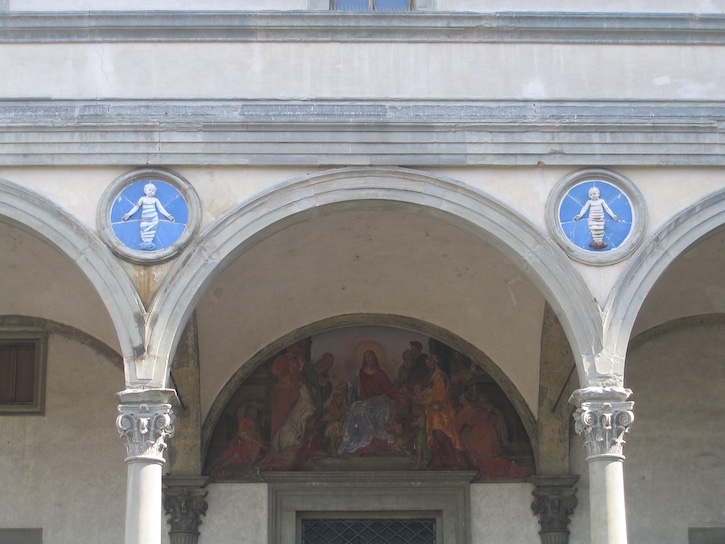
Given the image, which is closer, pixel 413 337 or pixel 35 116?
pixel 35 116

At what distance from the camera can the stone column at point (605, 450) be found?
11.8 m

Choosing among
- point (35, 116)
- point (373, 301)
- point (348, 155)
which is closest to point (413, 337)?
point (373, 301)

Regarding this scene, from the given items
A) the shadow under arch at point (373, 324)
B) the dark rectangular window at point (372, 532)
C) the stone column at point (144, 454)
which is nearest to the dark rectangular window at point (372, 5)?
the shadow under arch at point (373, 324)

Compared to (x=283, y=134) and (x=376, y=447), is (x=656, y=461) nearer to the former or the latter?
(x=376, y=447)

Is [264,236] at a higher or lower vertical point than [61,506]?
higher

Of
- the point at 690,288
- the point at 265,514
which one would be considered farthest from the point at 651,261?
the point at 265,514

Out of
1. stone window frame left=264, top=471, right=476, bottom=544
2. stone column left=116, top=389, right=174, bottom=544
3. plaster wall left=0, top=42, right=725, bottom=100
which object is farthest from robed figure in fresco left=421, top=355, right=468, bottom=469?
stone column left=116, top=389, right=174, bottom=544

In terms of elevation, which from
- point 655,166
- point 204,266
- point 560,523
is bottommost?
point 560,523

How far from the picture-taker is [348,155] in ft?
41.1

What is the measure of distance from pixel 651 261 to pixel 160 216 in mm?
4169

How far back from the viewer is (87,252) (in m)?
12.3

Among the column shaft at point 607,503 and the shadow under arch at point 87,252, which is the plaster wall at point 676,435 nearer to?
the column shaft at point 607,503

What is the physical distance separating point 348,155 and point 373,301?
3.01 m

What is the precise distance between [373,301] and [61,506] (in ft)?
12.5
